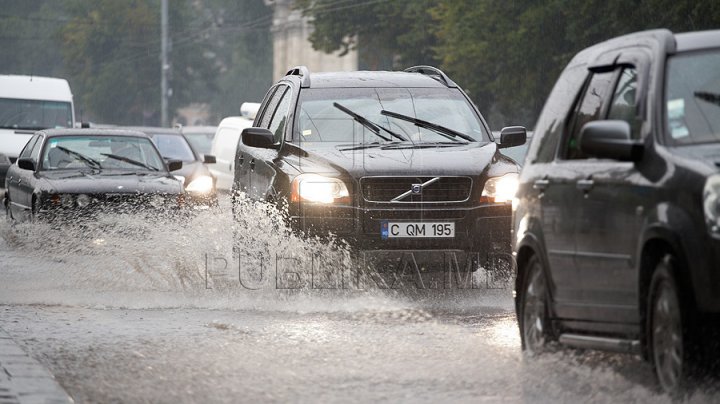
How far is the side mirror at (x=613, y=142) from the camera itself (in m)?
7.23

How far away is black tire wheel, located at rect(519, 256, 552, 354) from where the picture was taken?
27.9 feet

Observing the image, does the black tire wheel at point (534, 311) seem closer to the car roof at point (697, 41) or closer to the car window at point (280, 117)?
the car roof at point (697, 41)

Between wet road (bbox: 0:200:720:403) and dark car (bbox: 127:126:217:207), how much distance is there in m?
4.37

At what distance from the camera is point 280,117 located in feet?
48.2

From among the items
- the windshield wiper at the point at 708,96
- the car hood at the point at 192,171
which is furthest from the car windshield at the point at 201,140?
the windshield wiper at the point at 708,96

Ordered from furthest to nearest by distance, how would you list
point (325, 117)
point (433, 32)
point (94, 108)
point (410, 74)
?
point (94, 108) < point (433, 32) < point (410, 74) < point (325, 117)

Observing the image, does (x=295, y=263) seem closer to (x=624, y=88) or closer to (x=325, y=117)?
(x=325, y=117)

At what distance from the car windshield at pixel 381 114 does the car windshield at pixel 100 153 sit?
5812 mm

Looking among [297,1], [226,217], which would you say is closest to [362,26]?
[297,1]

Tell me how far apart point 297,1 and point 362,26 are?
421 cm

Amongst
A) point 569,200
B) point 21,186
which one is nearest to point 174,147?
point 21,186

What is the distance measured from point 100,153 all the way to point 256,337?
33.2ft

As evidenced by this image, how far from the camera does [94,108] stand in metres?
107

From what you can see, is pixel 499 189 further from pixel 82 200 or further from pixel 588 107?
pixel 82 200
